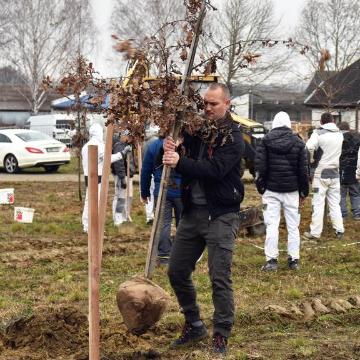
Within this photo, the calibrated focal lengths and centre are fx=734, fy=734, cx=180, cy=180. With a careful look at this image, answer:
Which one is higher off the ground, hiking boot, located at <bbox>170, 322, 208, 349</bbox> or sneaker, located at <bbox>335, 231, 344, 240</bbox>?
sneaker, located at <bbox>335, 231, 344, 240</bbox>

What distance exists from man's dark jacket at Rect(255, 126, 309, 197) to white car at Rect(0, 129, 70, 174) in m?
15.8

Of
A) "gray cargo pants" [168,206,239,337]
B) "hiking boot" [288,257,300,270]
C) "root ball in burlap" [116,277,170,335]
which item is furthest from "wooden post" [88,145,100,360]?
"hiking boot" [288,257,300,270]

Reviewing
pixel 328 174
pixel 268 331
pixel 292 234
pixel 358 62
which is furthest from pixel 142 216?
pixel 358 62

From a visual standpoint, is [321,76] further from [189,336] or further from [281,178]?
[189,336]

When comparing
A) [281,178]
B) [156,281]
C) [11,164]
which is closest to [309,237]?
[281,178]

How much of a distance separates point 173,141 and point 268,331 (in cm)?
227

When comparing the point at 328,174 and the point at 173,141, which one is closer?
the point at 173,141

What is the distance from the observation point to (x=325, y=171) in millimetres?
11859

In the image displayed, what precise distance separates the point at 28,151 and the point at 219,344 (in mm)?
19585

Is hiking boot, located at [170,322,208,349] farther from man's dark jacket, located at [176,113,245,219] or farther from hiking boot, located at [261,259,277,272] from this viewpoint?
hiking boot, located at [261,259,277,272]

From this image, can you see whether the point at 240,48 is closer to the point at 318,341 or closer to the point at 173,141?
the point at 173,141

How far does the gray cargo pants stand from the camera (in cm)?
564

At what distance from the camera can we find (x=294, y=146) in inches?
368

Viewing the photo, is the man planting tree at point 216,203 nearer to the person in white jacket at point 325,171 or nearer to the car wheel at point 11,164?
the person in white jacket at point 325,171
